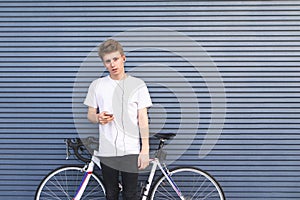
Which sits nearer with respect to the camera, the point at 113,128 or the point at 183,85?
the point at 113,128

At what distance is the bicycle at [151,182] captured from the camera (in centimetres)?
411

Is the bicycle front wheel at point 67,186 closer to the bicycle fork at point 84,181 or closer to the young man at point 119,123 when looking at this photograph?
the bicycle fork at point 84,181

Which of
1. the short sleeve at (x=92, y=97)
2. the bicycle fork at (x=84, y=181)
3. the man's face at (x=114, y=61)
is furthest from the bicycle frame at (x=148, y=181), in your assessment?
the man's face at (x=114, y=61)

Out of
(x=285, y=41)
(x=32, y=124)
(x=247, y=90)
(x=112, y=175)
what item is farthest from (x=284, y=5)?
(x=32, y=124)

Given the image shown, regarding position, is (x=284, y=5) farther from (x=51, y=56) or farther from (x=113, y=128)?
(x=51, y=56)

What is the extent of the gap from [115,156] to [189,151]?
1024mm

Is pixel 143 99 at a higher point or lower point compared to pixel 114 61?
lower

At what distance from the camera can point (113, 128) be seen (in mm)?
3705

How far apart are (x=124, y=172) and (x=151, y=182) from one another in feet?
1.74

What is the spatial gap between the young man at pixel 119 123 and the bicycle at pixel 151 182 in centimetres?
40

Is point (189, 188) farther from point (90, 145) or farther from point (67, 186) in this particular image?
point (67, 186)

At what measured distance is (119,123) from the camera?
371 cm

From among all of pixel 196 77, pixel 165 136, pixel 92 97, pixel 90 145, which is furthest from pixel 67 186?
pixel 196 77

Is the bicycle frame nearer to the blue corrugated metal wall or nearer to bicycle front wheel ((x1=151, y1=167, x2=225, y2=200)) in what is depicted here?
bicycle front wheel ((x1=151, y1=167, x2=225, y2=200))
